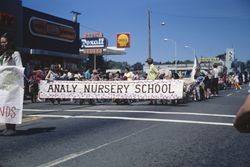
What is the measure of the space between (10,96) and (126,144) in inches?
106

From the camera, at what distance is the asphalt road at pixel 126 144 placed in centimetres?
577

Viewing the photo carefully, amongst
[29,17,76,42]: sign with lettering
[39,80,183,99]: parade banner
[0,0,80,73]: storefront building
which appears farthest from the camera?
[29,17,76,42]: sign with lettering

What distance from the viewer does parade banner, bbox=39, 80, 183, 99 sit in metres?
16.2

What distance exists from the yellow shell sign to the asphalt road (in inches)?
1740

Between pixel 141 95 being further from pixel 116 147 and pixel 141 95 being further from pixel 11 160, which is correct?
pixel 11 160

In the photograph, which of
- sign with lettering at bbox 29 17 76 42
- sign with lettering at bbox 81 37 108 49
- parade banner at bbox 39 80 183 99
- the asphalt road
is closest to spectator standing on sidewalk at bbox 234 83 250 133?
the asphalt road

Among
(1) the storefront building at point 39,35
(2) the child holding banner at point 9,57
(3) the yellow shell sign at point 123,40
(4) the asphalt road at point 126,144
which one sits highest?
(3) the yellow shell sign at point 123,40

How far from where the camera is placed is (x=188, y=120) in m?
10.7

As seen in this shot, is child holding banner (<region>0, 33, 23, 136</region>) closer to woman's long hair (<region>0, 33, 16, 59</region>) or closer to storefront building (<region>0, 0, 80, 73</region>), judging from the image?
woman's long hair (<region>0, 33, 16, 59</region>)

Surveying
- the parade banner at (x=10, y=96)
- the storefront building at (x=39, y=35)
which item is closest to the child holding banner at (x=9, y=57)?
the parade banner at (x=10, y=96)

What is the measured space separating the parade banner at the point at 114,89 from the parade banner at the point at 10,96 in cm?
869

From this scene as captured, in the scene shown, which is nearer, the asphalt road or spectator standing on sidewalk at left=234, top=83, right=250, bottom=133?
spectator standing on sidewalk at left=234, top=83, right=250, bottom=133

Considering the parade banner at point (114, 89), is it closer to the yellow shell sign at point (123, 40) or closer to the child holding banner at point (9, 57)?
the child holding banner at point (9, 57)

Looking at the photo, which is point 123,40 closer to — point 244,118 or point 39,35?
point 39,35
